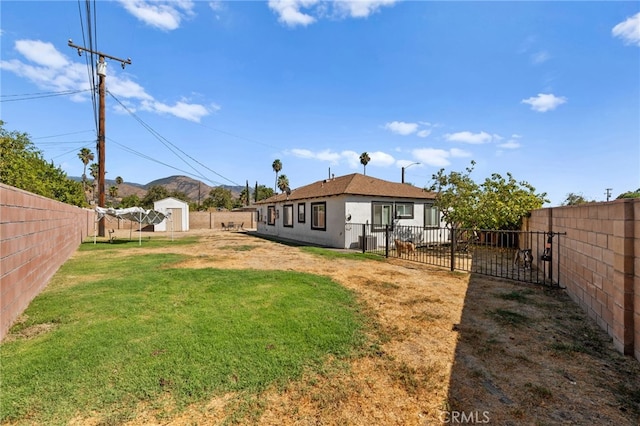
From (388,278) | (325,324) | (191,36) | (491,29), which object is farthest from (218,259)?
(491,29)

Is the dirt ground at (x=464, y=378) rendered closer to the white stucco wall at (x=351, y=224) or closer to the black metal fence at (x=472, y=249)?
the black metal fence at (x=472, y=249)

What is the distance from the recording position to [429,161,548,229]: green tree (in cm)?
1345

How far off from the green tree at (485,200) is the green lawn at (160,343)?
10.5 m

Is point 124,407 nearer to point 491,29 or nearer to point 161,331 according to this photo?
point 161,331

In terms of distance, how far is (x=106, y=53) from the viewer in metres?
17.9

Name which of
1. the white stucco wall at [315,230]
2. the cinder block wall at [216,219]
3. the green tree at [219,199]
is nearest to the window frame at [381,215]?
the white stucco wall at [315,230]

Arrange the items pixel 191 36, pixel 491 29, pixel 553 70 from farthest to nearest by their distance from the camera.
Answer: pixel 191 36, pixel 553 70, pixel 491 29

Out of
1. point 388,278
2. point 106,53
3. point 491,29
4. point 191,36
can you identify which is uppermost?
point 106,53

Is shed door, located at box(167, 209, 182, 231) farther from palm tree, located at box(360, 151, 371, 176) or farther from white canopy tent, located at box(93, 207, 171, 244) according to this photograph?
palm tree, located at box(360, 151, 371, 176)

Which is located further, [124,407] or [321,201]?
[321,201]

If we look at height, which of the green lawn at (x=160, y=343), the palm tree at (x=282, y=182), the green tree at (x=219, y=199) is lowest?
the green lawn at (x=160, y=343)

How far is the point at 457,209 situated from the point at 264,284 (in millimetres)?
11686

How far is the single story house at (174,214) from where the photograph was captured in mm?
28562

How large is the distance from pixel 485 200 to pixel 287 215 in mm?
13063
